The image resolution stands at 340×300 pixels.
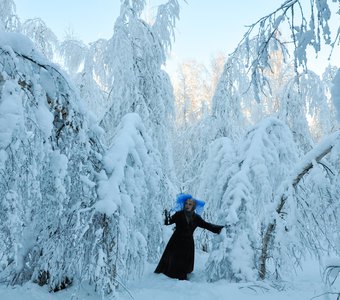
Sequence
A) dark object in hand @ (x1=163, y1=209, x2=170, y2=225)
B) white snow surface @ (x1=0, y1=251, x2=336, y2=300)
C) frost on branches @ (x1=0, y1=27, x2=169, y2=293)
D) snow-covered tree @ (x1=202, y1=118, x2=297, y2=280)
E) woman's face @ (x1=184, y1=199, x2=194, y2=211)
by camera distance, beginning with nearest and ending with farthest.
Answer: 1. frost on branches @ (x1=0, y1=27, x2=169, y2=293)
2. white snow surface @ (x1=0, y1=251, x2=336, y2=300)
3. dark object in hand @ (x1=163, y1=209, x2=170, y2=225)
4. snow-covered tree @ (x1=202, y1=118, x2=297, y2=280)
5. woman's face @ (x1=184, y1=199, x2=194, y2=211)

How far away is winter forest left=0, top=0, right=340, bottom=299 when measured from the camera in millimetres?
2223

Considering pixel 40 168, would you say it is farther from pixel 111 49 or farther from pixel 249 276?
pixel 111 49

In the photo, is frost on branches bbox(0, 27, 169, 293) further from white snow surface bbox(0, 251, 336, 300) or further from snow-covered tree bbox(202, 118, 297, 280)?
snow-covered tree bbox(202, 118, 297, 280)

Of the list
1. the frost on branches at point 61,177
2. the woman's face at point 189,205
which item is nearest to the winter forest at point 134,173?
the frost on branches at point 61,177

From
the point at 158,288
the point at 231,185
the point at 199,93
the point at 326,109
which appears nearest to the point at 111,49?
the point at 231,185

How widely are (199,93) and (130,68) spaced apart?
31.2ft

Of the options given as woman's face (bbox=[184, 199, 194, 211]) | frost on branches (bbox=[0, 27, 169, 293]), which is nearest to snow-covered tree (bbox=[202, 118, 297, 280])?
woman's face (bbox=[184, 199, 194, 211])

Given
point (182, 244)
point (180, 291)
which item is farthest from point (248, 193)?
point (180, 291)

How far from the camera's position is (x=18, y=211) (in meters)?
2.15

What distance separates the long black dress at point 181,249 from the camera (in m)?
5.11

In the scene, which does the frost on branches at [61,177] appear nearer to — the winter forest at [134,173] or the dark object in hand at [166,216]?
the winter forest at [134,173]

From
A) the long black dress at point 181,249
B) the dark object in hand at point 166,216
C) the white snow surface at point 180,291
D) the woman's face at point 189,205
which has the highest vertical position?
the woman's face at point 189,205

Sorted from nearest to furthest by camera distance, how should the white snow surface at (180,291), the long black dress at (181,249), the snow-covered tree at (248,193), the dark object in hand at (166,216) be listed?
the white snow surface at (180,291), the dark object in hand at (166,216), the snow-covered tree at (248,193), the long black dress at (181,249)

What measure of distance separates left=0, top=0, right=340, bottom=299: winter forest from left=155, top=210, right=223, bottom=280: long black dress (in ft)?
0.84
